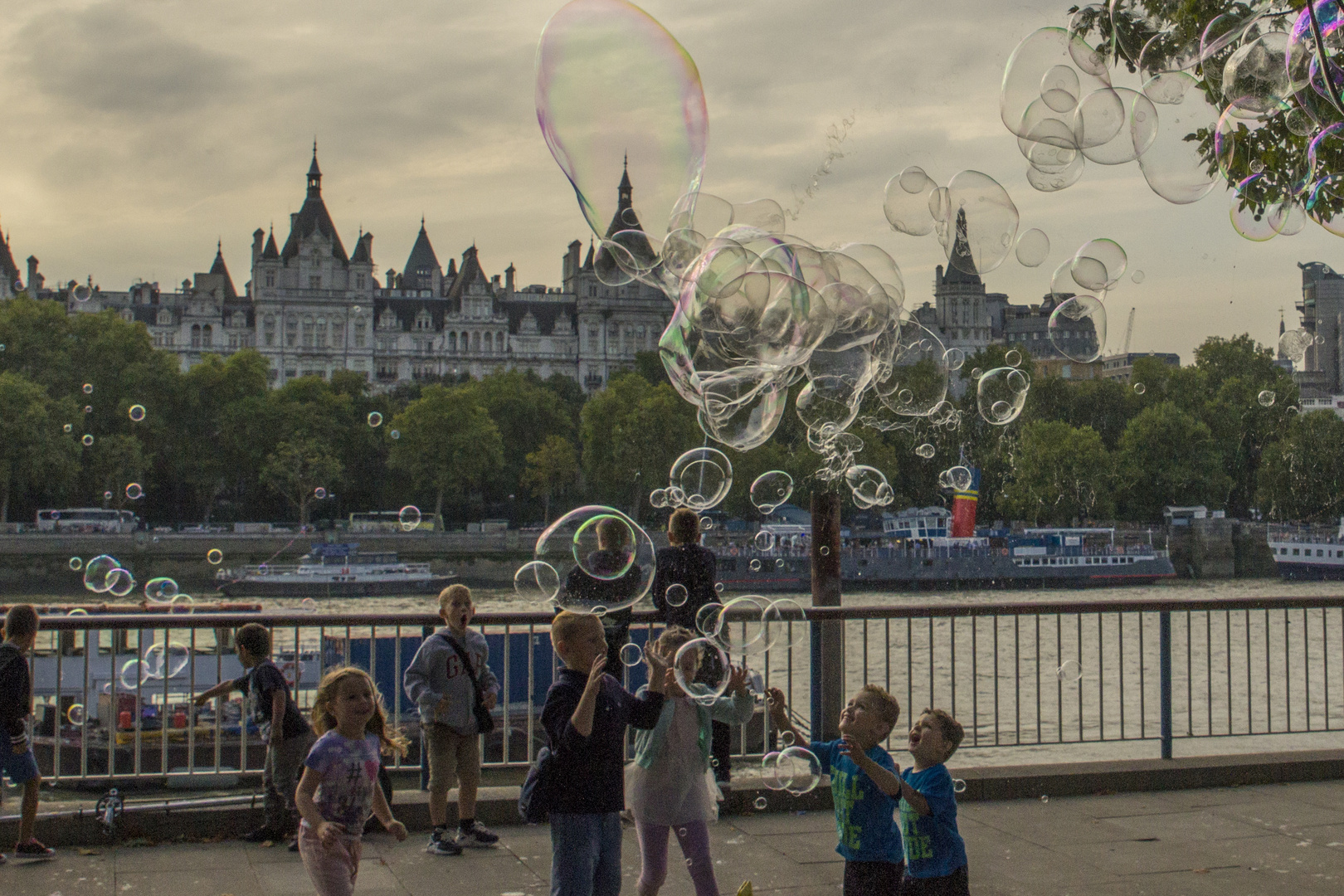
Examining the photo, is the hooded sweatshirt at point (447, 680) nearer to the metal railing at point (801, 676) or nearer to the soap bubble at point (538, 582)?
the metal railing at point (801, 676)

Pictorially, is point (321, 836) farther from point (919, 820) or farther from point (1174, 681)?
point (1174, 681)

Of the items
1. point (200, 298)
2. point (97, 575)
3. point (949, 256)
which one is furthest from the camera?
point (200, 298)

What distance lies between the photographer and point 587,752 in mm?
3332

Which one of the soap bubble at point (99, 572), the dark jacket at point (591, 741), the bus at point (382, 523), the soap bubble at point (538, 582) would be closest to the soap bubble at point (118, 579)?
the soap bubble at point (99, 572)

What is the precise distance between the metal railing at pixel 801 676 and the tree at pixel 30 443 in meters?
30.5

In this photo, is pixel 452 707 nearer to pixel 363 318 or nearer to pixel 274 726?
pixel 274 726

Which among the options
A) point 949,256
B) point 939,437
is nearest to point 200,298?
point 939,437

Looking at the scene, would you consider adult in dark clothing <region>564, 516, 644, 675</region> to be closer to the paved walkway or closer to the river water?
the paved walkway

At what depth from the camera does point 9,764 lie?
440cm

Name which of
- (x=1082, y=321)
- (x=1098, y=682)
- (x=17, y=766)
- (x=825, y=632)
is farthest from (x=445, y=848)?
(x=1098, y=682)

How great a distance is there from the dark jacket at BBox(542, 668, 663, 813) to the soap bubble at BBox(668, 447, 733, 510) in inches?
156

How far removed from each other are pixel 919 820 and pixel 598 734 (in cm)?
80

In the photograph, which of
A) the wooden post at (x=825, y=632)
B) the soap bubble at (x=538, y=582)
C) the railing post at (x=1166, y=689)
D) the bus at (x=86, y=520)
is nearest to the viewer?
the soap bubble at (x=538, y=582)

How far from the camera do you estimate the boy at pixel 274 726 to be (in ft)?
15.1
